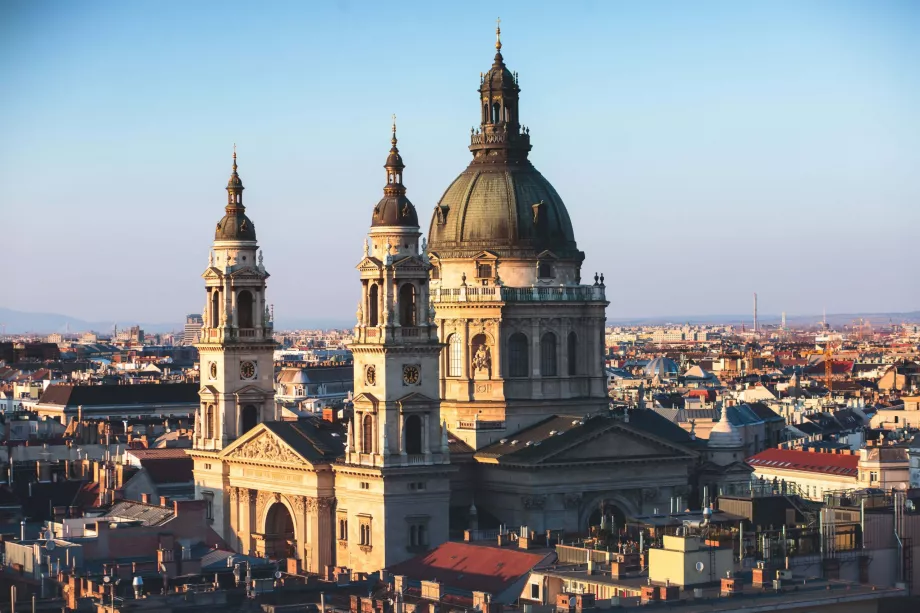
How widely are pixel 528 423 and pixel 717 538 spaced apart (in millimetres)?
34469

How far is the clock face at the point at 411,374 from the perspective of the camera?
109 metres

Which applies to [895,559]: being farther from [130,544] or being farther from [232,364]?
[232,364]

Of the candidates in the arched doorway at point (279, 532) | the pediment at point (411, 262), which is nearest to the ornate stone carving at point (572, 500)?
the pediment at point (411, 262)

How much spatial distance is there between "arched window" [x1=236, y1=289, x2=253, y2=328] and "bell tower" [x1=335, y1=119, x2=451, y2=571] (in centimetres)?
1441

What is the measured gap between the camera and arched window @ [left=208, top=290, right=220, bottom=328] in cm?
12444

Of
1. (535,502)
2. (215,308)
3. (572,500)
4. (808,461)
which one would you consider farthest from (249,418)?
(808,461)

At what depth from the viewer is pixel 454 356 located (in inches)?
4769

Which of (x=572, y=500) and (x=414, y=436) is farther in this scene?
(x=572, y=500)

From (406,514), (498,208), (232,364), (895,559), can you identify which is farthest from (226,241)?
(895,559)

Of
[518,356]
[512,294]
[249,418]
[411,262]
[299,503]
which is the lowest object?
[299,503]

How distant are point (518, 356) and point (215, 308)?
645 inches

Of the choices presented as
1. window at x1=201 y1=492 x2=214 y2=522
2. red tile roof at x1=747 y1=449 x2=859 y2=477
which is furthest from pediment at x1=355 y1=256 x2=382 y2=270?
red tile roof at x1=747 y1=449 x2=859 y2=477

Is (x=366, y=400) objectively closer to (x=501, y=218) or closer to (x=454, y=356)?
(x=454, y=356)

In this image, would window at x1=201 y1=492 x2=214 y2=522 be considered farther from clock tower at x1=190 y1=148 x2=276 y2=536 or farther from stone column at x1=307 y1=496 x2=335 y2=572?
stone column at x1=307 y1=496 x2=335 y2=572
